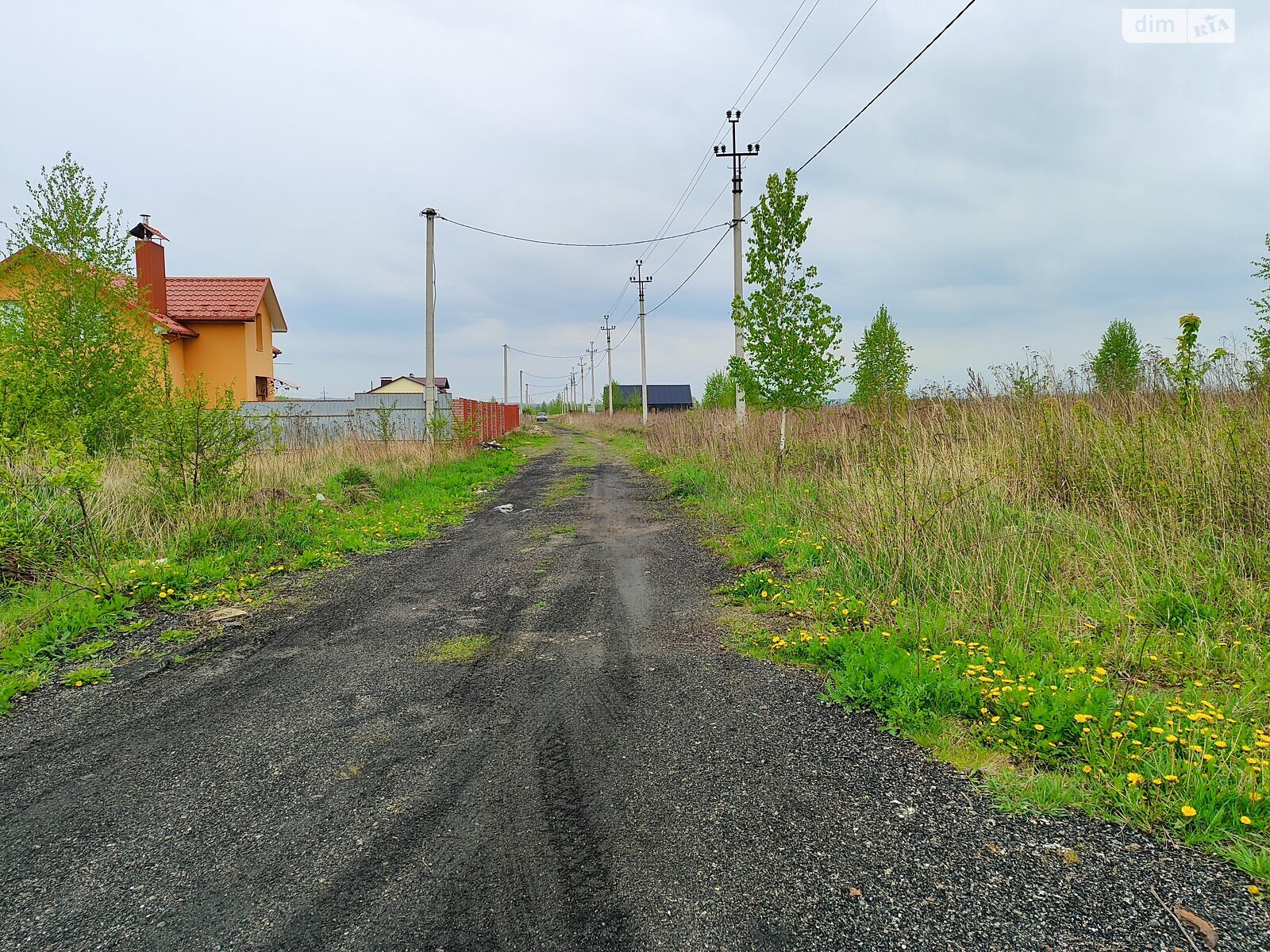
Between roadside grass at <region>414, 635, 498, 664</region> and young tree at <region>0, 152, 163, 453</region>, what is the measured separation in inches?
348

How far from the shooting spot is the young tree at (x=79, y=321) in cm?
1101

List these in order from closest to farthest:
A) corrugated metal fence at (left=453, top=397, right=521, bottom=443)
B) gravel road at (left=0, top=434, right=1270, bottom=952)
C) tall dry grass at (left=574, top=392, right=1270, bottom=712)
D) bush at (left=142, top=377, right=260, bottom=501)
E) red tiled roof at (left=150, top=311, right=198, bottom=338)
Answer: gravel road at (left=0, top=434, right=1270, bottom=952) → tall dry grass at (left=574, top=392, right=1270, bottom=712) → bush at (left=142, top=377, right=260, bottom=501) → red tiled roof at (left=150, top=311, right=198, bottom=338) → corrugated metal fence at (left=453, top=397, right=521, bottom=443)

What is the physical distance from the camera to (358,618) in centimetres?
570

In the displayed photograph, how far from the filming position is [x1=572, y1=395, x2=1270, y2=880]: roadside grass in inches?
112

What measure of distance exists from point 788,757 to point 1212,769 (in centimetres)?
170

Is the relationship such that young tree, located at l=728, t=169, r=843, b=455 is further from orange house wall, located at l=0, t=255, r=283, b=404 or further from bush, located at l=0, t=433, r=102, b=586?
orange house wall, located at l=0, t=255, r=283, b=404

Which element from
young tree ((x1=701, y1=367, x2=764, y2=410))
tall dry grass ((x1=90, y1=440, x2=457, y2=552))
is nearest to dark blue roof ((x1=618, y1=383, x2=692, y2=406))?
young tree ((x1=701, y1=367, x2=764, y2=410))

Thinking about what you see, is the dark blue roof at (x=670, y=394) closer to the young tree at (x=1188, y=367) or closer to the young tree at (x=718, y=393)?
the young tree at (x=718, y=393)

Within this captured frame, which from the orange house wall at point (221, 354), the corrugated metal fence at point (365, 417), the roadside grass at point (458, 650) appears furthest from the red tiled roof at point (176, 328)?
the roadside grass at point (458, 650)

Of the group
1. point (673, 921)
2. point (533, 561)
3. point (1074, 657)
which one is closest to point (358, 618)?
point (533, 561)

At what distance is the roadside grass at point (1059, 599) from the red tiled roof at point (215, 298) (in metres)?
22.8

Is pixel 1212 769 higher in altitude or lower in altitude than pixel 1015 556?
lower

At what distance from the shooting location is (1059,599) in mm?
4629

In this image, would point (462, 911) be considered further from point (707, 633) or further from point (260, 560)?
point (260, 560)
